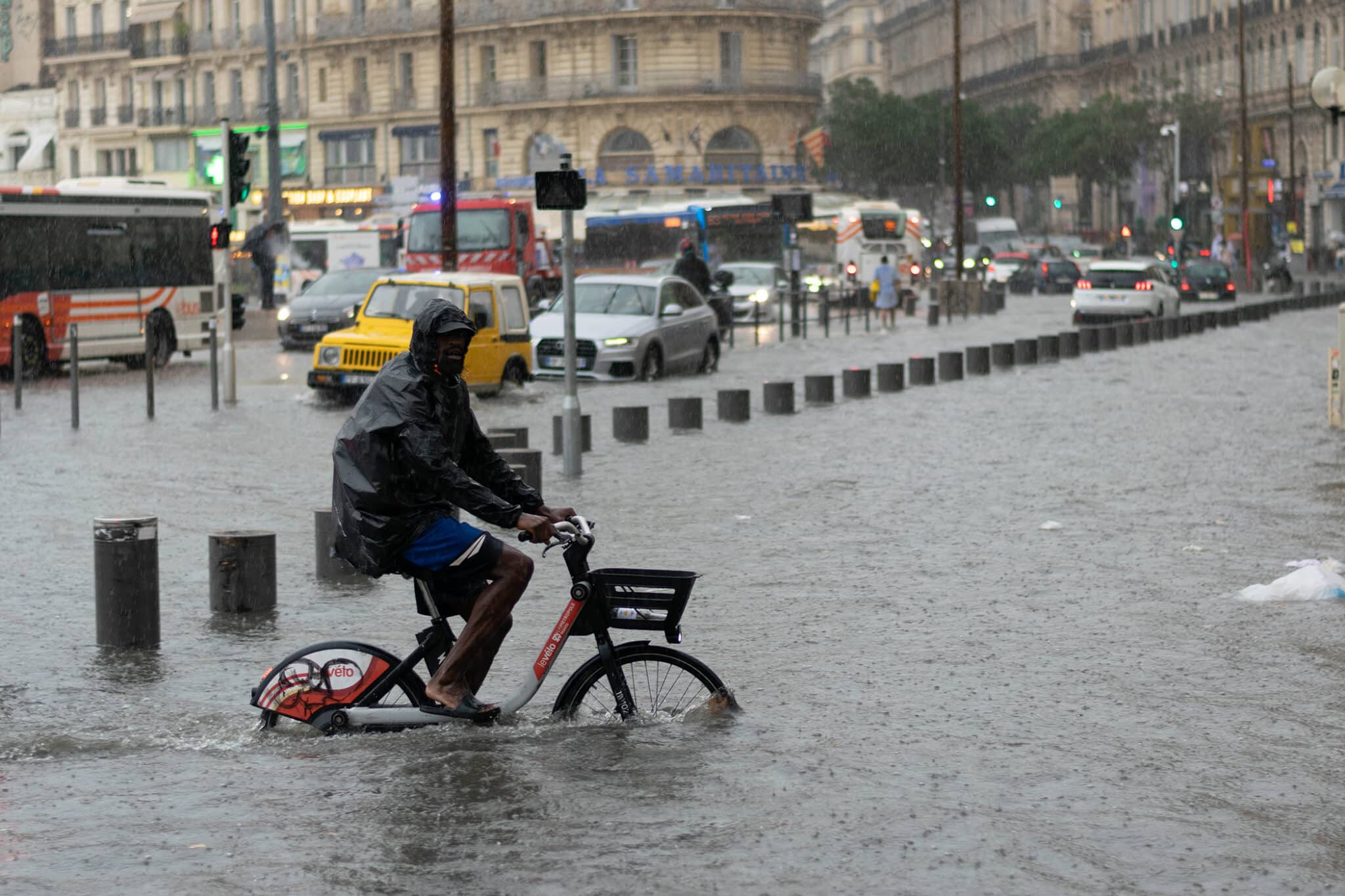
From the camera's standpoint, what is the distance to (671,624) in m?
6.95

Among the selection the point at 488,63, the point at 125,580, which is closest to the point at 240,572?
the point at 125,580

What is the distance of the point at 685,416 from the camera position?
20.4 m

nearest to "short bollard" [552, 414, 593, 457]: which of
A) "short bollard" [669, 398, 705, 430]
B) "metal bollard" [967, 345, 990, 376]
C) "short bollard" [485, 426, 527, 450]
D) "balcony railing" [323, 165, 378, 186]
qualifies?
"short bollard" [485, 426, 527, 450]

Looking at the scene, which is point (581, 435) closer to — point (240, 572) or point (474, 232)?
point (240, 572)

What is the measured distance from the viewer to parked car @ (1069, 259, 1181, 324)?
43188mm

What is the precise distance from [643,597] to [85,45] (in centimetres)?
8936

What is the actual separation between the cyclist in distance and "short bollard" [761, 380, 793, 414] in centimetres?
1551

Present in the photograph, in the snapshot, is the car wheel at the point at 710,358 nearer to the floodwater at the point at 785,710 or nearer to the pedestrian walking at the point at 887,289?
the floodwater at the point at 785,710

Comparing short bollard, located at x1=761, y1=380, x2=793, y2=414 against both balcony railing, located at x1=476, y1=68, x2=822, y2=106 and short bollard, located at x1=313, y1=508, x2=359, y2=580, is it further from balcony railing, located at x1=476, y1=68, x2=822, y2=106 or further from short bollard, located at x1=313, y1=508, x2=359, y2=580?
balcony railing, located at x1=476, y1=68, x2=822, y2=106

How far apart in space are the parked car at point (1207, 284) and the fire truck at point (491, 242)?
2226 centimetres

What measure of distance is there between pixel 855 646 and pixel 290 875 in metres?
3.83

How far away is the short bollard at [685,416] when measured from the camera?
66.8 ft

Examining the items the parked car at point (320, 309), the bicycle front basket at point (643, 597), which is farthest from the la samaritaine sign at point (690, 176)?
the bicycle front basket at point (643, 597)

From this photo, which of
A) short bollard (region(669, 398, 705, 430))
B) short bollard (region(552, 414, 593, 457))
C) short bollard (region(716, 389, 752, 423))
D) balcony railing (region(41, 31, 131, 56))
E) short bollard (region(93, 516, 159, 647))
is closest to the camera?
short bollard (region(93, 516, 159, 647))
